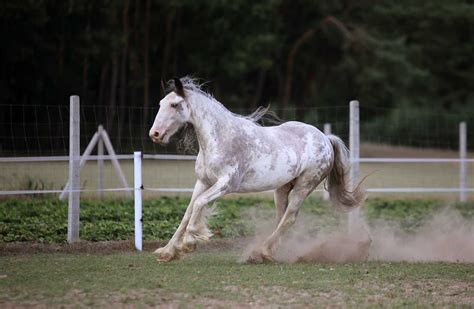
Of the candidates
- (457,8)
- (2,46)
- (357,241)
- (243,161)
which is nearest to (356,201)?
(357,241)

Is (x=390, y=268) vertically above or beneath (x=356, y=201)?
beneath

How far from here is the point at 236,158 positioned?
8617 millimetres

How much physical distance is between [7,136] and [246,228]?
4.23m

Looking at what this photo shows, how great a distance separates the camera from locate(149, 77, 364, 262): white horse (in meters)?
8.37

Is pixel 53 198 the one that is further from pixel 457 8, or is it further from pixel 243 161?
pixel 457 8

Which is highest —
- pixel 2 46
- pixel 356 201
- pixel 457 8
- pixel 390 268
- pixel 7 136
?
pixel 457 8

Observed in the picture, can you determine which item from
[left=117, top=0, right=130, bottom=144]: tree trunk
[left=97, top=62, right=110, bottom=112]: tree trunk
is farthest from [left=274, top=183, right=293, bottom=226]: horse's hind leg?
[left=117, top=0, right=130, bottom=144]: tree trunk

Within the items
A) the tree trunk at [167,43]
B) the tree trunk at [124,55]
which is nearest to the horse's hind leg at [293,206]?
the tree trunk at [124,55]

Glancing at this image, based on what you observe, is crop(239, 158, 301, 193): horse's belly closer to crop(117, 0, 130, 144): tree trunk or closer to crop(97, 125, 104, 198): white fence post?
crop(97, 125, 104, 198): white fence post

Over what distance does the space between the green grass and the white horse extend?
0.53 meters

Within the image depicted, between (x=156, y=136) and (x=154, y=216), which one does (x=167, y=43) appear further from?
(x=156, y=136)

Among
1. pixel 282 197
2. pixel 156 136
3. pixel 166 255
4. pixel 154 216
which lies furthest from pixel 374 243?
pixel 156 136

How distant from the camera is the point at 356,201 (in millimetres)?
10023

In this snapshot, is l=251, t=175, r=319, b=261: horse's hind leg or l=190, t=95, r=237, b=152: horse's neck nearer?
l=190, t=95, r=237, b=152: horse's neck
